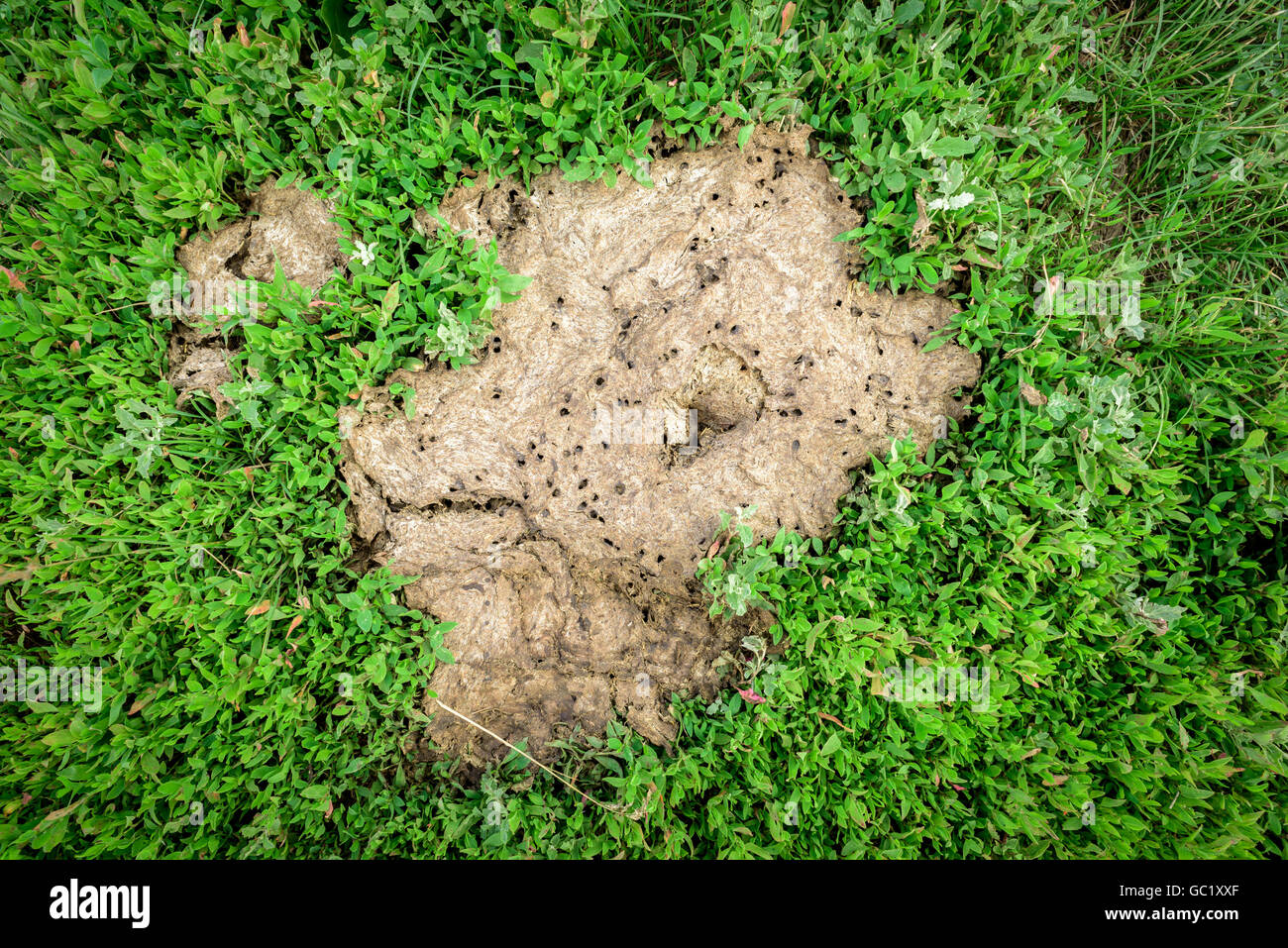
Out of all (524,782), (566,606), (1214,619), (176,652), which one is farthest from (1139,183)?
(176,652)

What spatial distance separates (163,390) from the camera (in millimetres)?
3121

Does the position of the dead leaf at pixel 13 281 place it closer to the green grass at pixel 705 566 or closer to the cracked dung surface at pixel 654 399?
the green grass at pixel 705 566

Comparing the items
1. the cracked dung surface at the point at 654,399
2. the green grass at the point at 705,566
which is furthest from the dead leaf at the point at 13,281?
the cracked dung surface at the point at 654,399

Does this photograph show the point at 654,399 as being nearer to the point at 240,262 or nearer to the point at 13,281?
the point at 240,262

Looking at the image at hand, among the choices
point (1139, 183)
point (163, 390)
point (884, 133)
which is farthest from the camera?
point (1139, 183)

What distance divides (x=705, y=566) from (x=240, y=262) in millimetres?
2788

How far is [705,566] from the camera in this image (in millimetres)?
3002

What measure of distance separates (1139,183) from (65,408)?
5.69 meters

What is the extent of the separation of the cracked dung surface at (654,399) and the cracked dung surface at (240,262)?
27.0 inches

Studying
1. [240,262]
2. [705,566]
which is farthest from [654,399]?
[240,262]

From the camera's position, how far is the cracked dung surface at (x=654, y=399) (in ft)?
9.97

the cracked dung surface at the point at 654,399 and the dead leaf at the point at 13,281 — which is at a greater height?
the dead leaf at the point at 13,281

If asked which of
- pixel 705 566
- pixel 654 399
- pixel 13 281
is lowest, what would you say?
pixel 705 566
